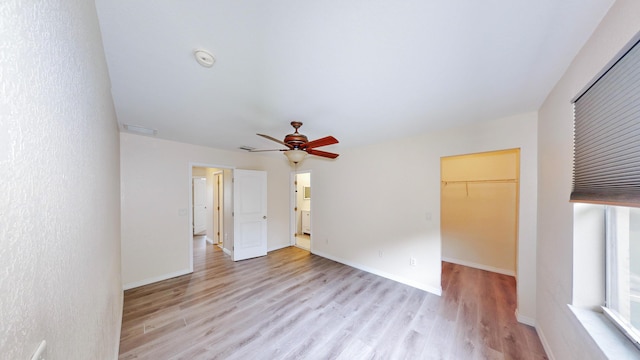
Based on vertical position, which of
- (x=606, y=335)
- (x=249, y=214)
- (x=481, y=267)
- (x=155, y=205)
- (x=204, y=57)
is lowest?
(x=481, y=267)

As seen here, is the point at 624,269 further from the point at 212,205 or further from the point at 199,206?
the point at 199,206

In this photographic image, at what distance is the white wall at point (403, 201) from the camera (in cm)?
220

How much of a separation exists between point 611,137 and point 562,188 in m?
0.68

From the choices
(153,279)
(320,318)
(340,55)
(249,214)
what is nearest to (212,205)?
(249,214)

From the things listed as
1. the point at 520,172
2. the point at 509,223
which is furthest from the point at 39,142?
the point at 509,223

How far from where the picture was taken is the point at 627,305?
1.18 m

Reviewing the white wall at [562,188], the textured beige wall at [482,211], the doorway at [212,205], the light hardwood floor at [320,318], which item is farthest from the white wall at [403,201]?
the doorway at [212,205]

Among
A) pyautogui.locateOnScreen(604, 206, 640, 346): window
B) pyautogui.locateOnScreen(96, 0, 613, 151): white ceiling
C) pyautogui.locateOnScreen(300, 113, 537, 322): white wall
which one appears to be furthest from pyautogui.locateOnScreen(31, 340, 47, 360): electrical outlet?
pyautogui.locateOnScreen(300, 113, 537, 322): white wall

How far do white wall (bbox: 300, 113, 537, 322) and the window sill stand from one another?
1002 mm

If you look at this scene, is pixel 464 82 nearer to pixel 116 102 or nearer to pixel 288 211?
pixel 116 102

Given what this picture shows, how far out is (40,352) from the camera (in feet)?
1.23

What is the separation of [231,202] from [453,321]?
4010 millimetres

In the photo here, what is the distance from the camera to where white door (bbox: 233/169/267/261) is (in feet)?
13.4

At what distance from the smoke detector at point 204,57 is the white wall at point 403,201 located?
2742 mm
